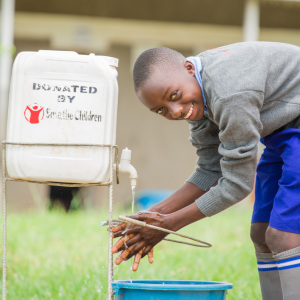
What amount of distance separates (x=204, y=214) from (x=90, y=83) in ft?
2.29

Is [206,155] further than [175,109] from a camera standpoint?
Yes

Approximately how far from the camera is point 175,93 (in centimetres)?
266

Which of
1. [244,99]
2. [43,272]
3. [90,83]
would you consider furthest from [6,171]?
[43,272]

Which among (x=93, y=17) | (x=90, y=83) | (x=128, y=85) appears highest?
(x=93, y=17)

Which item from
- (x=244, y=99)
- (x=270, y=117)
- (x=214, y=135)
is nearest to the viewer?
(x=244, y=99)

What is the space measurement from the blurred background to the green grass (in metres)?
2.58

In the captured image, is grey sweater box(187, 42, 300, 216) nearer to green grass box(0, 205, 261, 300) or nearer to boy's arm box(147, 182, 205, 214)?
boy's arm box(147, 182, 205, 214)

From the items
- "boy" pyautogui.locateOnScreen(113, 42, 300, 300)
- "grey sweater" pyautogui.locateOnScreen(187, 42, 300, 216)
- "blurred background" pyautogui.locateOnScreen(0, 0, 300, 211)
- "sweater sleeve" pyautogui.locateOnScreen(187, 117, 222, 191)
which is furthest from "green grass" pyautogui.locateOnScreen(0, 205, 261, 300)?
"blurred background" pyautogui.locateOnScreen(0, 0, 300, 211)

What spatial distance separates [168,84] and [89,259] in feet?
8.09

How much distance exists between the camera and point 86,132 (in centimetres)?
265

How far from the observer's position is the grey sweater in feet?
8.38

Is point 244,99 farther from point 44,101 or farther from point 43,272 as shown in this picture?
point 43,272

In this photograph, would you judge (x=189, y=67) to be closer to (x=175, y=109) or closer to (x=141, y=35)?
(x=175, y=109)

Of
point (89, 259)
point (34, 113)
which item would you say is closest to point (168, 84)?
point (34, 113)
